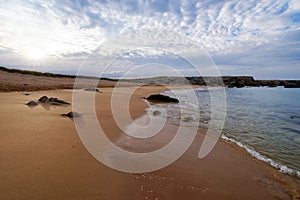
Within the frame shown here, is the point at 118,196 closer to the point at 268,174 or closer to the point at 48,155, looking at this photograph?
the point at 48,155

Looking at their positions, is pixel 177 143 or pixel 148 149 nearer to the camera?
pixel 148 149

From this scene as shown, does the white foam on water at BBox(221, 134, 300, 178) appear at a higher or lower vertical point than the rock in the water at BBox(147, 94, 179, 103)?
lower

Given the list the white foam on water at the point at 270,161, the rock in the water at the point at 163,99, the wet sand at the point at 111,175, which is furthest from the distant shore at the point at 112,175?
the rock in the water at the point at 163,99

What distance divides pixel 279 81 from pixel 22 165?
11051 centimetres

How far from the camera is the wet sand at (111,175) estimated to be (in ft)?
9.03

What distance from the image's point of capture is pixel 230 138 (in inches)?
269

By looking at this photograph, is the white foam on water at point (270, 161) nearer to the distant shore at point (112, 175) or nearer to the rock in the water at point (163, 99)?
the distant shore at point (112, 175)

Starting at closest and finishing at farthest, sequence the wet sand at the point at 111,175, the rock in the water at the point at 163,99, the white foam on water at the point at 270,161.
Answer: the wet sand at the point at 111,175
the white foam on water at the point at 270,161
the rock in the water at the point at 163,99

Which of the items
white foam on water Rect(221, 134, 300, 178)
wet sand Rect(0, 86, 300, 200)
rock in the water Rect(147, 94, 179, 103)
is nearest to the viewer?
wet sand Rect(0, 86, 300, 200)

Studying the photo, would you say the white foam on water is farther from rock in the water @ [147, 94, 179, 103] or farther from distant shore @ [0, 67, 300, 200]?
rock in the water @ [147, 94, 179, 103]

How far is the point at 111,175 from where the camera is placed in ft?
10.6


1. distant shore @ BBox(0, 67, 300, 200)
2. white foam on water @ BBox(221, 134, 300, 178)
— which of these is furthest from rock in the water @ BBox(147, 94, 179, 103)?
distant shore @ BBox(0, 67, 300, 200)

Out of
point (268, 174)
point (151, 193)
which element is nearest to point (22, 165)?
point (151, 193)

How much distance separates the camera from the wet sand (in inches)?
108
